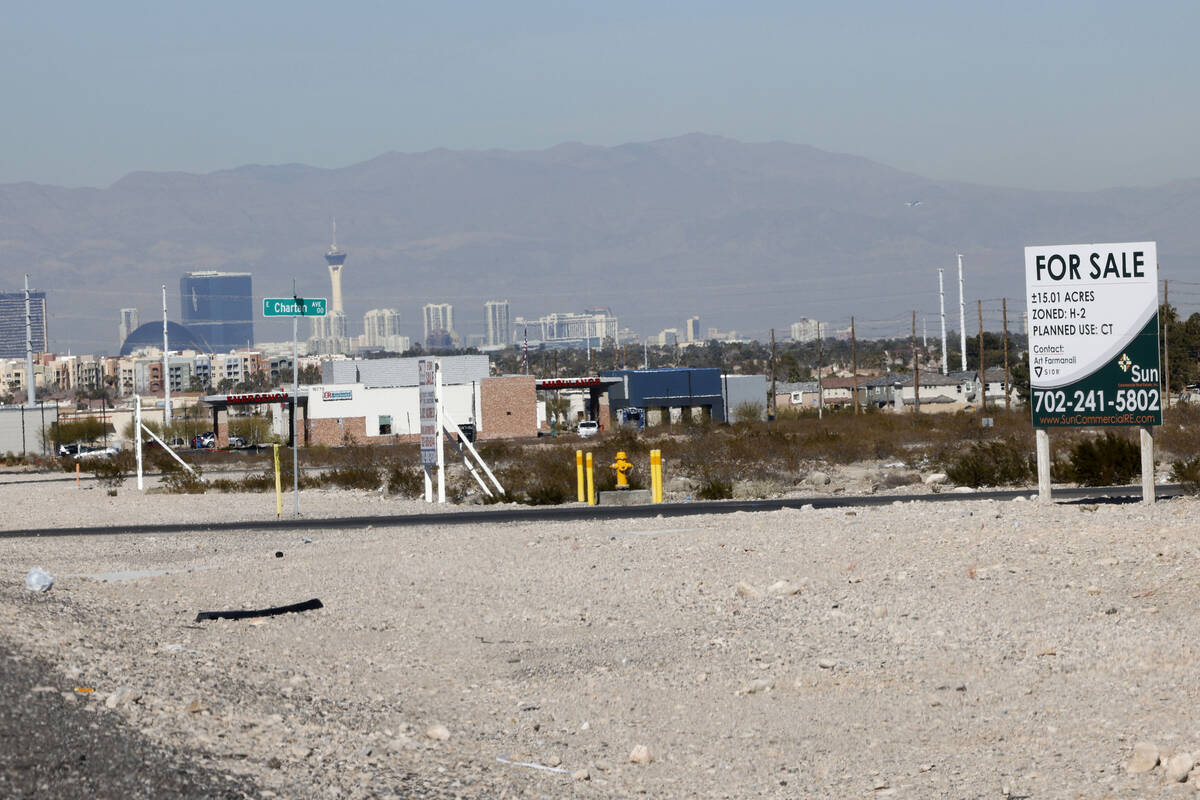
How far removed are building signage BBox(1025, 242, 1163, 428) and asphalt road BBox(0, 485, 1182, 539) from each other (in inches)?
176

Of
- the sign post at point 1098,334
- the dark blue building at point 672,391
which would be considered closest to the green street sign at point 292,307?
the sign post at point 1098,334

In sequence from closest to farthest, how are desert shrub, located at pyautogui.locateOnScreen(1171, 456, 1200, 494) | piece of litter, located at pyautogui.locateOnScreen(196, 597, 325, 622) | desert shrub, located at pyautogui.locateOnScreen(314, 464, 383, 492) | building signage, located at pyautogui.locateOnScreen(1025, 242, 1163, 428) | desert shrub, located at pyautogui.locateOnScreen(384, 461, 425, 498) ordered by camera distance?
piece of litter, located at pyautogui.locateOnScreen(196, 597, 325, 622) < building signage, located at pyautogui.locateOnScreen(1025, 242, 1163, 428) < desert shrub, located at pyautogui.locateOnScreen(1171, 456, 1200, 494) < desert shrub, located at pyautogui.locateOnScreen(384, 461, 425, 498) < desert shrub, located at pyautogui.locateOnScreen(314, 464, 383, 492)

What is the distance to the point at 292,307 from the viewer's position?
26.8m

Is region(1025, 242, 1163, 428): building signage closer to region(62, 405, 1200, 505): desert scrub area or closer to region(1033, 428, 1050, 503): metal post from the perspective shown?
region(1033, 428, 1050, 503): metal post

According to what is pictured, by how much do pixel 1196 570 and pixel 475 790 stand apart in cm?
805

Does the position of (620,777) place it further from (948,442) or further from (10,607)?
(948,442)

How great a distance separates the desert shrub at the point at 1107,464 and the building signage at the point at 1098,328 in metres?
8.65

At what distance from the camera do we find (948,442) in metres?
53.9

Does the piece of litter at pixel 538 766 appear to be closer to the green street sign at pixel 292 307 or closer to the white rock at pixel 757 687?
the white rock at pixel 757 687

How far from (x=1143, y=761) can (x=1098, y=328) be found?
42.9 ft

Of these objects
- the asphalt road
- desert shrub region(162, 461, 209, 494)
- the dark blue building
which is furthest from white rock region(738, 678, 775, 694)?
the dark blue building

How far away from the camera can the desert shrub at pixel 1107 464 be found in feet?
90.4

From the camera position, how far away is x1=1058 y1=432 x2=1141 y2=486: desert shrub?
27.5 m

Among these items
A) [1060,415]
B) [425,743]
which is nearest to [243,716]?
[425,743]
